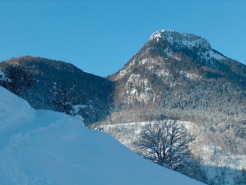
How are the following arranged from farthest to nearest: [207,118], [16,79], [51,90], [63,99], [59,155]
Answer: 1. [207,118]
2. [51,90]
3. [63,99]
4. [16,79]
5. [59,155]

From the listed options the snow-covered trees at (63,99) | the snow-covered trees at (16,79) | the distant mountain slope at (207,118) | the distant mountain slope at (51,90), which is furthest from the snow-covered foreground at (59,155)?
the distant mountain slope at (207,118)

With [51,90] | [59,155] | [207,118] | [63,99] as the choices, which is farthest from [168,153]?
[207,118]

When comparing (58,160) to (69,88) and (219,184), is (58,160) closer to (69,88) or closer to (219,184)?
(69,88)

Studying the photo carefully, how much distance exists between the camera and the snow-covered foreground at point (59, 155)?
29.8 ft

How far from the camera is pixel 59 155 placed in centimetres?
1060

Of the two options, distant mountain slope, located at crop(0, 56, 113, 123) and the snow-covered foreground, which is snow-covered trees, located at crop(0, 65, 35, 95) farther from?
the snow-covered foreground

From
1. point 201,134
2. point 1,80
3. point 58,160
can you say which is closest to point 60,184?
point 58,160

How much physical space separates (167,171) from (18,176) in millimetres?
6735

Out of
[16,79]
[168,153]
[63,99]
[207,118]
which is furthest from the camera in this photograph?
[207,118]

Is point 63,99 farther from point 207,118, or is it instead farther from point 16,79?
point 207,118

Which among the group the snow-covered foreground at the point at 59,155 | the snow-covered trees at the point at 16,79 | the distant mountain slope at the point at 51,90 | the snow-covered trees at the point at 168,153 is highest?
the distant mountain slope at the point at 51,90

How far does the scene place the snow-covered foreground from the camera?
909cm

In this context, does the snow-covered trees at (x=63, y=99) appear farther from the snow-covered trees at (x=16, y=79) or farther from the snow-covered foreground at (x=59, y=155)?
the snow-covered foreground at (x=59, y=155)

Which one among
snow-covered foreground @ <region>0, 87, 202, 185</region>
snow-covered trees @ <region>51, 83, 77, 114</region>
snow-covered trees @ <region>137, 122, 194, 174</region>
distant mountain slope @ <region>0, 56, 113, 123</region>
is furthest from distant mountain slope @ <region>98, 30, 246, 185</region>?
snow-covered foreground @ <region>0, 87, 202, 185</region>
